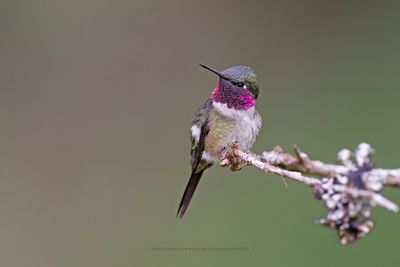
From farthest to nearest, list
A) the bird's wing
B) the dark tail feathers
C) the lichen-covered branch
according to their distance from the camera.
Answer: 1. the dark tail feathers
2. the bird's wing
3. the lichen-covered branch

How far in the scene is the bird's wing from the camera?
104 inches

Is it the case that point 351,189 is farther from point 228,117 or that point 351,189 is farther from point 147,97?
point 147,97

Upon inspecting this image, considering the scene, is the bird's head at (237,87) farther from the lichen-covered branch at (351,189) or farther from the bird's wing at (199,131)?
the lichen-covered branch at (351,189)

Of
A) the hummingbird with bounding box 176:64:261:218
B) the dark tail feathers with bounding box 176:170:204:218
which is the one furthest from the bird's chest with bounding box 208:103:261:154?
the dark tail feathers with bounding box 176:170:204:218

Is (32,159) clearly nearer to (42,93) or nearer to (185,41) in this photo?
(42,93)

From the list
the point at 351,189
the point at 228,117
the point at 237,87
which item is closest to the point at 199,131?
the point at 228,117

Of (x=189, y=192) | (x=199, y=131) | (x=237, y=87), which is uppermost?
(x=237, y=87)

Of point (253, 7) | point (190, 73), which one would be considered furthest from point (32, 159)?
point (253, 7)

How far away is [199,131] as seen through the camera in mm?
2664

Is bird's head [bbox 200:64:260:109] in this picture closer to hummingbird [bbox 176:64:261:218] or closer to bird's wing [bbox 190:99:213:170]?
hummingbird [bbox 176:64:261:218]

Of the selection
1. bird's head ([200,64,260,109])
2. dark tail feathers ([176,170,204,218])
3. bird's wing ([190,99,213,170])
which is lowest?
dark tail feathers ([176,170,204,218])

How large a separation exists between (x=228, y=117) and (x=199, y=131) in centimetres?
17

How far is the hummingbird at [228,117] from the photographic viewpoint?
2.47 m

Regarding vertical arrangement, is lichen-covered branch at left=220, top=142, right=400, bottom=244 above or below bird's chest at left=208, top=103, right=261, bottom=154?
below
